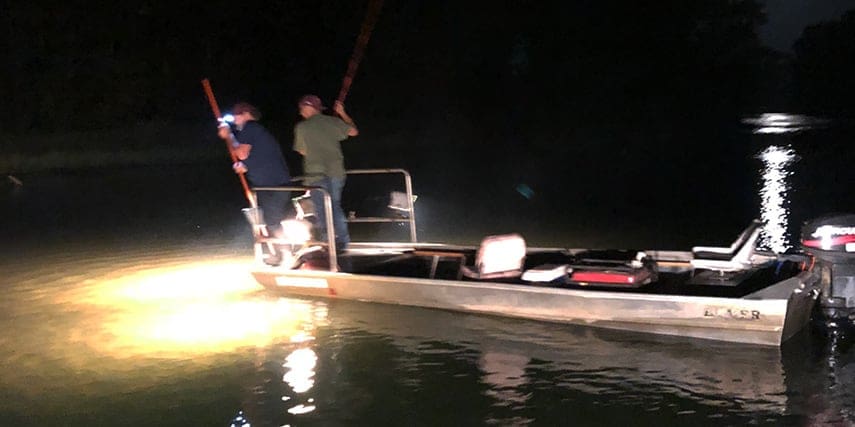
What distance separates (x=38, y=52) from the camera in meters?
42.2

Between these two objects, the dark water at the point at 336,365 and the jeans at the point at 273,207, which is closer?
the dark water at the point at 336,365

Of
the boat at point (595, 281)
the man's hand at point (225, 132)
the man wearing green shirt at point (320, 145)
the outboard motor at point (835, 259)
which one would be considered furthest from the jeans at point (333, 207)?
the outboard motor at point (835, 259)

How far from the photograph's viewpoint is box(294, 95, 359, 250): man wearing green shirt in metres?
11.2

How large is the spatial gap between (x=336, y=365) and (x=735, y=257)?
3975 mm

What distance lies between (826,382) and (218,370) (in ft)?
→ 16.6

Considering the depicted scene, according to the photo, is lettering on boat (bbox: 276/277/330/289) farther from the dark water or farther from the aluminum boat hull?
the dark water

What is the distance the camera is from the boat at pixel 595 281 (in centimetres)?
848

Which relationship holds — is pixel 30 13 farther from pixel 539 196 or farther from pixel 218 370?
pixel 218 370

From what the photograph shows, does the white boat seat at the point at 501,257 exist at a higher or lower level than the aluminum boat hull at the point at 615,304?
A: higher

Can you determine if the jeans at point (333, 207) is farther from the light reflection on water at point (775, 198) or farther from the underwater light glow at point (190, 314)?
the light reflection on water at point (775, 198)

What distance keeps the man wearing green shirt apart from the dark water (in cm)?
138

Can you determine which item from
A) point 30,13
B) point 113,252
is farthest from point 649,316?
point 30,13

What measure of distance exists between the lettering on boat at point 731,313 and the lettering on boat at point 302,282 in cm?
418

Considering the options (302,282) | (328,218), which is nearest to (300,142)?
(328,218)
